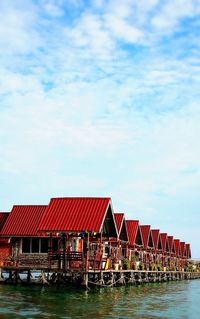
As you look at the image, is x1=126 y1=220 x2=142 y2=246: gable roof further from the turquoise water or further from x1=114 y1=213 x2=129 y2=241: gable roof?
the turquoise water

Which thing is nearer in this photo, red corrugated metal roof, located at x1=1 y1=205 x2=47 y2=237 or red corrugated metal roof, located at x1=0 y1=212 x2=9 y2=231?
red corrugated metal roof, located at x1=1 y1=205 x2=47 y2=237

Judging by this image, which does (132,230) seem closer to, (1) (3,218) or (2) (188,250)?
(1) (3,218)

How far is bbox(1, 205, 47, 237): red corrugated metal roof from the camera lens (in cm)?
4159

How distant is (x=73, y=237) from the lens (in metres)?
40.4

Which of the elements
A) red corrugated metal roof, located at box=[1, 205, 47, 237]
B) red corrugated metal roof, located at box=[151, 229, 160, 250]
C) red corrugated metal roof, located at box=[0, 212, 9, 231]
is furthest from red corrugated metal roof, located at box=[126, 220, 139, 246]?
red corrugated metal roof, located at box=[0, 212, 9, 231]

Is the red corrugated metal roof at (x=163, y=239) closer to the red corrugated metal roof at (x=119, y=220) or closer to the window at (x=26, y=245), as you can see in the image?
the red corrugated metal roof at (x=119, y=220)

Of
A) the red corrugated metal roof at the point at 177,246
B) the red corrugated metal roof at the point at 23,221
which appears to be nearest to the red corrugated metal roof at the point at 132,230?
the red corrugated metal roof at the point at 23,221

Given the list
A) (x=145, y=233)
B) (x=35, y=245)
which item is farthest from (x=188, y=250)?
Answer: (x=35, y=245)

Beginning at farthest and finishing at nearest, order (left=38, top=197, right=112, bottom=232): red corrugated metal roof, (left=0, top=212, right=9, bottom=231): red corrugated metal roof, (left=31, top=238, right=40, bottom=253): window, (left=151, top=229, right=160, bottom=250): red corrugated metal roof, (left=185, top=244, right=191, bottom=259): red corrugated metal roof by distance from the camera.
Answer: (left=185, top=244, right=191, bottom=259): red corrugated metal roof
(left=151, top=229, right=160, bottom=250): red corrugated metal roof
(left=0, top=212, right=9, bottom=231): red corrugated metal roof
(left=31, top=238, right=40, bottom=253): window
(left=38, top=197, right=112, bottom=232): red corrugated metal roof

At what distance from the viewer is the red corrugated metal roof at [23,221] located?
136ft

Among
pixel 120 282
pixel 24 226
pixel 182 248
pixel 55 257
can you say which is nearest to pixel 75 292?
pixel 55 257

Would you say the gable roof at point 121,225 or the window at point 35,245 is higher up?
the gable roof at point 121,225

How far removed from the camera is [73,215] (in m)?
33.9

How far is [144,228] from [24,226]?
18.0 m
